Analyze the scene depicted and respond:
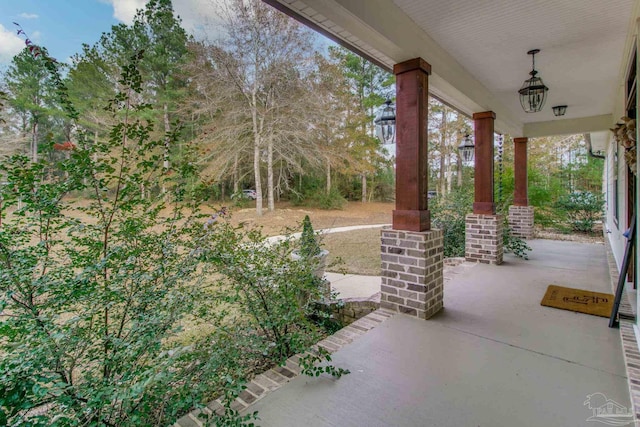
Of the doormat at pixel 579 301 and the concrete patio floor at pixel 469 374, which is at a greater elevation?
the doormat at pixel 579 301

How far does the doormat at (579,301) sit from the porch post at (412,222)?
1.37 meters

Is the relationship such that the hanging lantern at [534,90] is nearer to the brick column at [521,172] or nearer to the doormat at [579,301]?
the doormat at [579,301]

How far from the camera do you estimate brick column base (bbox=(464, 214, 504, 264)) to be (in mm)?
5070

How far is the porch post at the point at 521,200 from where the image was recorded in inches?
295

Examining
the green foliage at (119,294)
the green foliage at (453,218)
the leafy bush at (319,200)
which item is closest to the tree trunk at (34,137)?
the green foliage at (119,294)

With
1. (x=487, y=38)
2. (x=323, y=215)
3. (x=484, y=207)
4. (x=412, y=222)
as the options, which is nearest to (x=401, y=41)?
(x=487, y=38)

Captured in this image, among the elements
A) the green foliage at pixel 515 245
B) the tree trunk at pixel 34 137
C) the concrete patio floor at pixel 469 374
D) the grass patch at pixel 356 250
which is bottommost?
the grass patch at pixel 356 250

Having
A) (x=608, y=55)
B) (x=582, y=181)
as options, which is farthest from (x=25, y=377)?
(x=582, y=181)

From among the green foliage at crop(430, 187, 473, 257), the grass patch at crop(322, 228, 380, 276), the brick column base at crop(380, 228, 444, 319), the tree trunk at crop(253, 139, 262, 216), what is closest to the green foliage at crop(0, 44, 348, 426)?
the brick column base at crop(380, 228, 444, 319)

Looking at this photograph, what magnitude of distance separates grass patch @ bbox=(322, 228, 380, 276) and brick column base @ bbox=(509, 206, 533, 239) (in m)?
3.35

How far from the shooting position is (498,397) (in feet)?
6.31

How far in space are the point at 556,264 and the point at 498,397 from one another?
4.28m

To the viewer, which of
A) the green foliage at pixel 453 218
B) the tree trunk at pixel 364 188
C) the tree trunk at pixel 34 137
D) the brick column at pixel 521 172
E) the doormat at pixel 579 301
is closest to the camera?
the tree trunk at pixel 34 137

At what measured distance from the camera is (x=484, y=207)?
5.12 m
